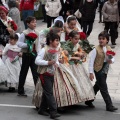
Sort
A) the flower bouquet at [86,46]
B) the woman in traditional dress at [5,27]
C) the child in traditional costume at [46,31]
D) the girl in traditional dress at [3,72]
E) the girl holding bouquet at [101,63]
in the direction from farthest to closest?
the woman in traditional dress at [5,27], the girl in traditional dress at [3,72], the child in traditional costume at [46,31], the flower bouquet at [86,46], the girl holding bouquet at [101,63]

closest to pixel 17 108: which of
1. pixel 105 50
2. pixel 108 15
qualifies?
pixel 105 50

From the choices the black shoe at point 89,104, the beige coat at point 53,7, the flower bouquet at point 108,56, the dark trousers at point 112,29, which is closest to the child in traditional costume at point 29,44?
the black shoe at point 89,104

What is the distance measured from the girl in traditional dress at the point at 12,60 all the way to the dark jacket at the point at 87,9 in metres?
5.58

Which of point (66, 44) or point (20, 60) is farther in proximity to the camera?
point (20, 60)

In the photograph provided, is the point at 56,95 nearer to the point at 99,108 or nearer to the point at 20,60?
the point at 99,108

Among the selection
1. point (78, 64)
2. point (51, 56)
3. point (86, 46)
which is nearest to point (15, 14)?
point (86, 46)

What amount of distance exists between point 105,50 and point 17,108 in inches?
73.4

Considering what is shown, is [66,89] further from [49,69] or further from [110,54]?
[110,54]

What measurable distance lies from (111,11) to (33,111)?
22.8 feet

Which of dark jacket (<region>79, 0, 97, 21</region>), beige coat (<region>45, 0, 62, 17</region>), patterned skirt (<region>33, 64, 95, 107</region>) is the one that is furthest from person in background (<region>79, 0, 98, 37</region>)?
patterned skirt (<region>33, 64, 95, 107</region>)

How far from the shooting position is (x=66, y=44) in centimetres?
831

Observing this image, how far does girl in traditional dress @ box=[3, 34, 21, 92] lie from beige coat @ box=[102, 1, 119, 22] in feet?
17.5

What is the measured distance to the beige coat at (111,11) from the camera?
14453 mm

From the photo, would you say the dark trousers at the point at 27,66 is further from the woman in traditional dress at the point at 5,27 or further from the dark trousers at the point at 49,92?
the dark trousers at the point at 49,92
